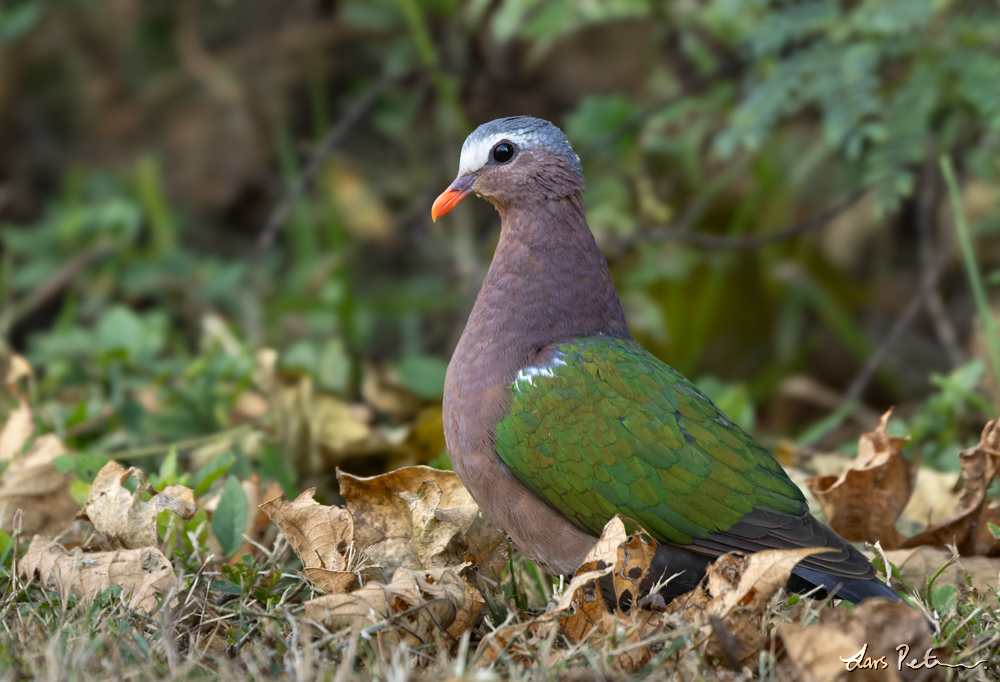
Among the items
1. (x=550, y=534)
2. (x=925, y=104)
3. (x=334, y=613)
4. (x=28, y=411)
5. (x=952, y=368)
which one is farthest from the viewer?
(x=952, y=368)

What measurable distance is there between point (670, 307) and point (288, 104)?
97.5 inches

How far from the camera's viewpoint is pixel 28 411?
333 cm

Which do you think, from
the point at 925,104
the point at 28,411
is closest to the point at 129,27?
the point at 28,411

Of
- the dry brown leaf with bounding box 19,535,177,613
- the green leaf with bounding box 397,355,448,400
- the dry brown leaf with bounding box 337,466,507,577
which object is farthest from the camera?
the green leaf with bounding box 397,355,448,400

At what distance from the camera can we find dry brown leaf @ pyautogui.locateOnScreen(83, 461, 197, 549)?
265 cm

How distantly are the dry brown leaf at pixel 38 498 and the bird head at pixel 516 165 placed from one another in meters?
1.35

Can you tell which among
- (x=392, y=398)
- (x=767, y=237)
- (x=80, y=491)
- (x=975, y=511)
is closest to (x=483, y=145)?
(x=80, y=491)

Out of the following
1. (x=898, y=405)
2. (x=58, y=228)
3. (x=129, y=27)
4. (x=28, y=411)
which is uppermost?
→ (x=129, y=27)

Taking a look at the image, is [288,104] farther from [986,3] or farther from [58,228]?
[986,3]

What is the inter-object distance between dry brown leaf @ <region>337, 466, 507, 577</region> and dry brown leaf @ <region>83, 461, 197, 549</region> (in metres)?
0.46

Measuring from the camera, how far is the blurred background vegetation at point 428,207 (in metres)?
3.99

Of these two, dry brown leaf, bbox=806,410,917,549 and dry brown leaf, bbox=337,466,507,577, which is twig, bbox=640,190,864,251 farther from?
dry brown leaf, bbox=337,466,507,577

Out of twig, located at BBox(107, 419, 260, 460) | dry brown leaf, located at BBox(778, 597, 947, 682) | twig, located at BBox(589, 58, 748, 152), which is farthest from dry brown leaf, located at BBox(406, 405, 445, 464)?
dry brown leaf, located at BBox(778, 597, 947, 682)

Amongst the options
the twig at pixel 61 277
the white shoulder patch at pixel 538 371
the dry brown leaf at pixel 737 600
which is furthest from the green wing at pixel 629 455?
the twig at pixel 61 277
